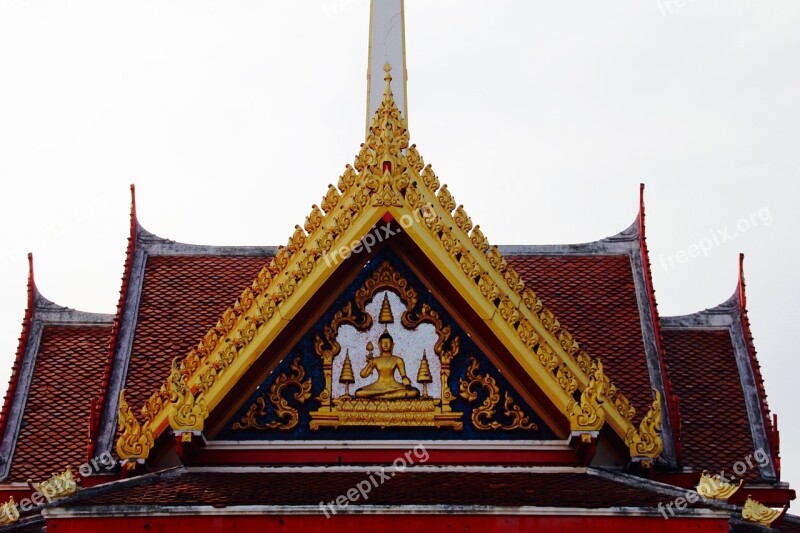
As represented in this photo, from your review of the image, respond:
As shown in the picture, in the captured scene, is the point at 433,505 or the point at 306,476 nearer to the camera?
the point at 433,505

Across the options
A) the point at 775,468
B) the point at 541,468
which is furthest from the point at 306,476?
the point at 775,468

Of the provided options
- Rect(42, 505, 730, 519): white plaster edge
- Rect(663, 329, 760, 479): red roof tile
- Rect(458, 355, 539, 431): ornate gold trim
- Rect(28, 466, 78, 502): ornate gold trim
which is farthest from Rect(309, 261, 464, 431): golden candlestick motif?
Rect(663, 329, 760, 479): red roof tile

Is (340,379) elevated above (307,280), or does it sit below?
below

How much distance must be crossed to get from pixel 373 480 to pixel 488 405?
1.50m

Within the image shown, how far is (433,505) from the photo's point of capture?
12734 millimetres

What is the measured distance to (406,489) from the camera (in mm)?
13523

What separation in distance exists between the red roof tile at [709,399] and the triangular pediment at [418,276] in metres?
2.43

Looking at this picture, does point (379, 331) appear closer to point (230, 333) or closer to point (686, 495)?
point (230, 333)

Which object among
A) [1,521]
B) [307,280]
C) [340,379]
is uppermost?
[307,280]

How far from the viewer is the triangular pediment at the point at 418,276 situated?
14.4 metres

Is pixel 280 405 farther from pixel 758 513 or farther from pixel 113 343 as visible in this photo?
pixel 758 513

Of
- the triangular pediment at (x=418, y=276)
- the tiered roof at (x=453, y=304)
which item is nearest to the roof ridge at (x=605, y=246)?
the tiered roof at (x=453, y=304)

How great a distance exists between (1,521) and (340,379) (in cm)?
341

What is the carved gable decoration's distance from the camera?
1477 centimetres
